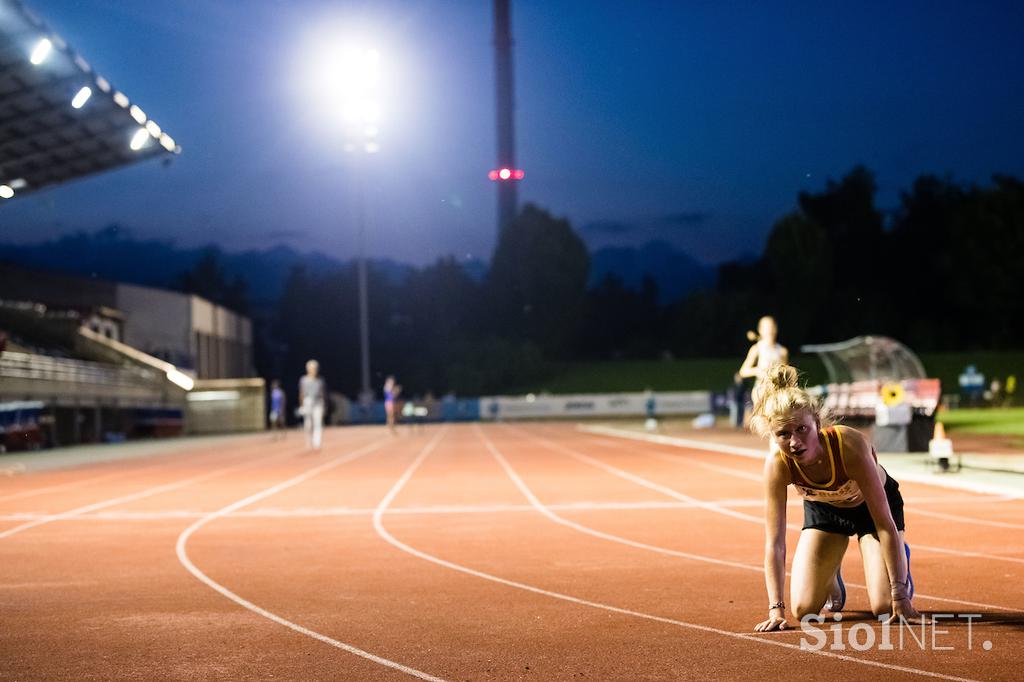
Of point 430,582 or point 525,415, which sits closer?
point 430,582

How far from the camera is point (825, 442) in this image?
18.3 ft

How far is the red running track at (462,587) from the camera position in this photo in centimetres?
554

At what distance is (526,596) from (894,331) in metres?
86.7

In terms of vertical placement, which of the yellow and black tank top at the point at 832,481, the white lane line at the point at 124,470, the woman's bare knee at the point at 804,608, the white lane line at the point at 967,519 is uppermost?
the yellow and black tank top at the point at 832,481

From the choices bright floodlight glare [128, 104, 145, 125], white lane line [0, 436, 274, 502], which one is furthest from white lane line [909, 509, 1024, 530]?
bright floodlight glare [128, 104, 145, 125]

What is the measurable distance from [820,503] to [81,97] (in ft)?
75.2

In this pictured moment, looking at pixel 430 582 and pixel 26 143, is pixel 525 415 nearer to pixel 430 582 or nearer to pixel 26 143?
pixel 26 143

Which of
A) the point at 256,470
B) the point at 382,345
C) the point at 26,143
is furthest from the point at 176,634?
the point at 382,345

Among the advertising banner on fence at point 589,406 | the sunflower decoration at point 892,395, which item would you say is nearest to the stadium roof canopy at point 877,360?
the sunflower decoration at point 892,395

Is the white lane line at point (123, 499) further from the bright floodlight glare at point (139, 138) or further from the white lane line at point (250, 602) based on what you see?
the bright floodlight glare at point (139, 138)

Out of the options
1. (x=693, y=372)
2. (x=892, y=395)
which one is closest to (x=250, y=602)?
(x=892, y=395)

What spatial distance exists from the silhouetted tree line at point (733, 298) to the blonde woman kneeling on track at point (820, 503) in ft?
238

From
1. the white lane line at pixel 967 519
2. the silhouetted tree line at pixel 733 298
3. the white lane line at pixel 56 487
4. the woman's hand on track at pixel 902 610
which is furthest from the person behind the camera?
the silhouetted tree line at pixel 733 298

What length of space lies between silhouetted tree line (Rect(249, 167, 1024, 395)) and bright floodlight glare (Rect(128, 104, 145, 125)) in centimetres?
5137
